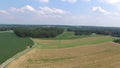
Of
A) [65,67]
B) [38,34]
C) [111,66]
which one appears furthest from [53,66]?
[38,34]

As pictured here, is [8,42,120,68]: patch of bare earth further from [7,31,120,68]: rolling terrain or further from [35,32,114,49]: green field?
[35,32,114,49]: green field

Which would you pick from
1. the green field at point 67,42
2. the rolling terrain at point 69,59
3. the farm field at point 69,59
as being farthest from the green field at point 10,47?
the green field at point 67,42

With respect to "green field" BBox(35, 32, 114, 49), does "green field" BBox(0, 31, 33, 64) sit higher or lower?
higher

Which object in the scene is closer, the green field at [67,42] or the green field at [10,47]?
the green field at [10,47]

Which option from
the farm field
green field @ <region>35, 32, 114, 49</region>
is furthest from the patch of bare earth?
green field @ <region>35, 32, 114, 49</region>

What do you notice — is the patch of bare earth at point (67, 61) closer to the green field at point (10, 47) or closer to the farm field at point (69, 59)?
the farm field at point (69, 59)

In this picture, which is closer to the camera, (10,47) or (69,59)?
(69,59)

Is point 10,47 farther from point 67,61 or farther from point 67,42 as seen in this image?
point 67,42

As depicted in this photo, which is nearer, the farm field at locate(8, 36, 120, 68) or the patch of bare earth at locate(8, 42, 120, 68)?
the patch of bare earth at locate(8, 42, 120, 68)

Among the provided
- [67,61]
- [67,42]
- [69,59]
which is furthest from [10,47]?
[67,42]

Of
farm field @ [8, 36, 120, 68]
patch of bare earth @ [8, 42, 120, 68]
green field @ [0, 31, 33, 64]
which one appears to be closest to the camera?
patch of bare earth @ [8, 42, 120, 68]

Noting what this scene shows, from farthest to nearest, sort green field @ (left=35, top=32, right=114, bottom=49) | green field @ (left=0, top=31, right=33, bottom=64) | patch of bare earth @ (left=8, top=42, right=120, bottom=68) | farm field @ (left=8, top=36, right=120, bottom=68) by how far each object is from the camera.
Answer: green field @ (left=35, top=32, right=114, bottom=49) → green field @ (left=0, top=31, right=33, bottom=64) → farm field @ (left=8, top=36, right=120, bottom=68) → patch of bare earth @ (left=8, top=42, right=120, bottom=68)
